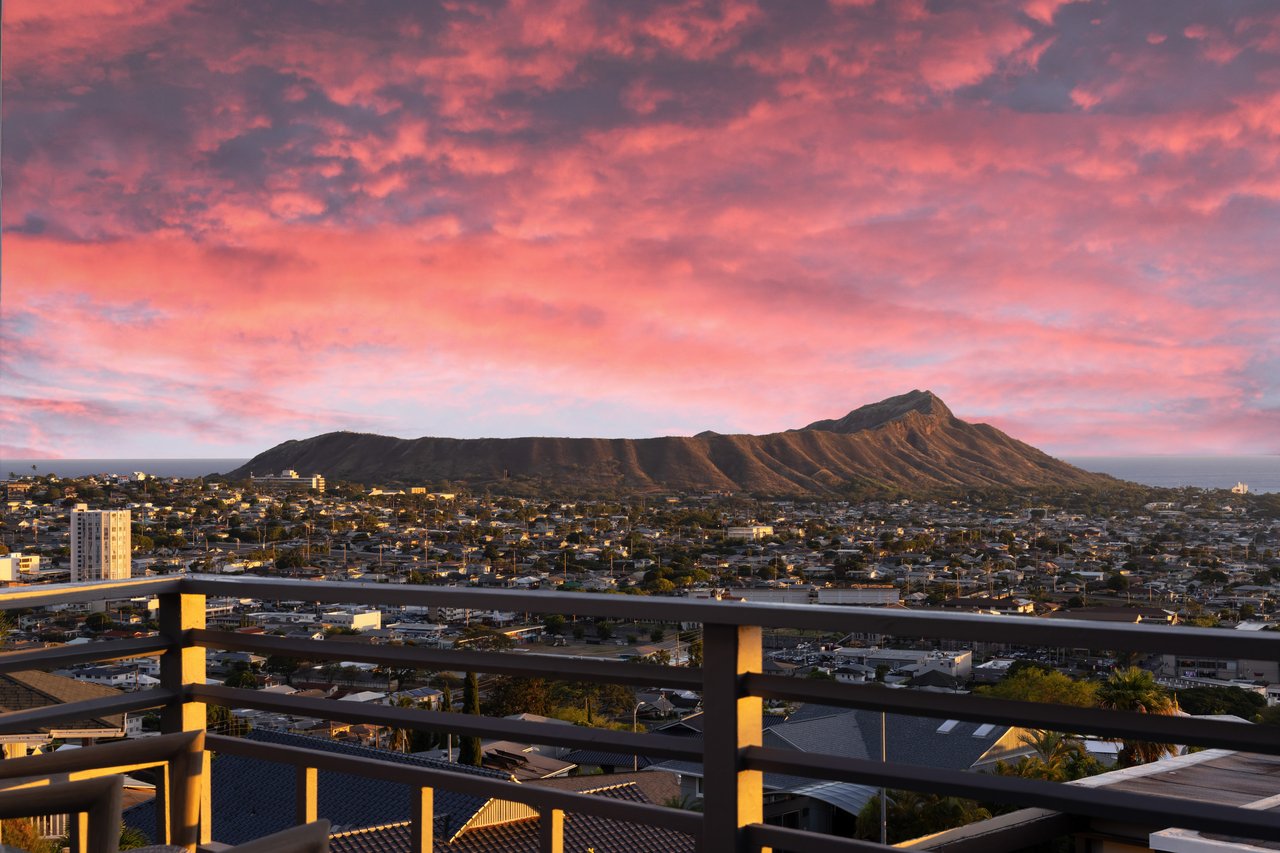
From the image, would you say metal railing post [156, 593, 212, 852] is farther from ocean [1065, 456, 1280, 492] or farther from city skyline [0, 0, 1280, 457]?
ocean [1065, 456, 1280, 492]

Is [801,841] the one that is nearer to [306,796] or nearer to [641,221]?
[306,796]

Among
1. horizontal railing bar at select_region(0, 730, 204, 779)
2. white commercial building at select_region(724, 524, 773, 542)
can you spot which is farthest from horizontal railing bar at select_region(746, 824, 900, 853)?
white commercial building at select_region(724, 524, 773, 542)

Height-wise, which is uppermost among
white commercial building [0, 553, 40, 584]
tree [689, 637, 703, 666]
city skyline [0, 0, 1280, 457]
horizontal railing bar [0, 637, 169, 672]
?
city skyline [0, 0, 1280, 457]

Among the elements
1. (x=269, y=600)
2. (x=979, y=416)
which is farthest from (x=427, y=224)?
(x=269, y=600)

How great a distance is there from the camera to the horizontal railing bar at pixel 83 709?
194cm

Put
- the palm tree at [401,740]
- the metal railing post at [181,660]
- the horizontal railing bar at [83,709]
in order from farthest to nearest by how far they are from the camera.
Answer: the palm tree at [401,740]
the metal railing post at [181,660]
the horizontal railing bar at [83,709]

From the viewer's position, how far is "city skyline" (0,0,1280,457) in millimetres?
15305

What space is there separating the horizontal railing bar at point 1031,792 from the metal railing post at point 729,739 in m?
0.03

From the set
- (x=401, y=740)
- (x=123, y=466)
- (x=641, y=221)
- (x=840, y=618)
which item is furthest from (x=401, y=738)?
(x=641, y=221)

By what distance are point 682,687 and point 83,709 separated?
124cm

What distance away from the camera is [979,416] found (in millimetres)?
26688

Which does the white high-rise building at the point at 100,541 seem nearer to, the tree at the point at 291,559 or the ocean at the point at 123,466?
the ocean at the point at 123,466

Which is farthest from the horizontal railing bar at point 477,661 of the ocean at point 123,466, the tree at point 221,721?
the ocean at point 123,466

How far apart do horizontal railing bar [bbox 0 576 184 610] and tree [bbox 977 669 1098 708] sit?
1.71 meters
